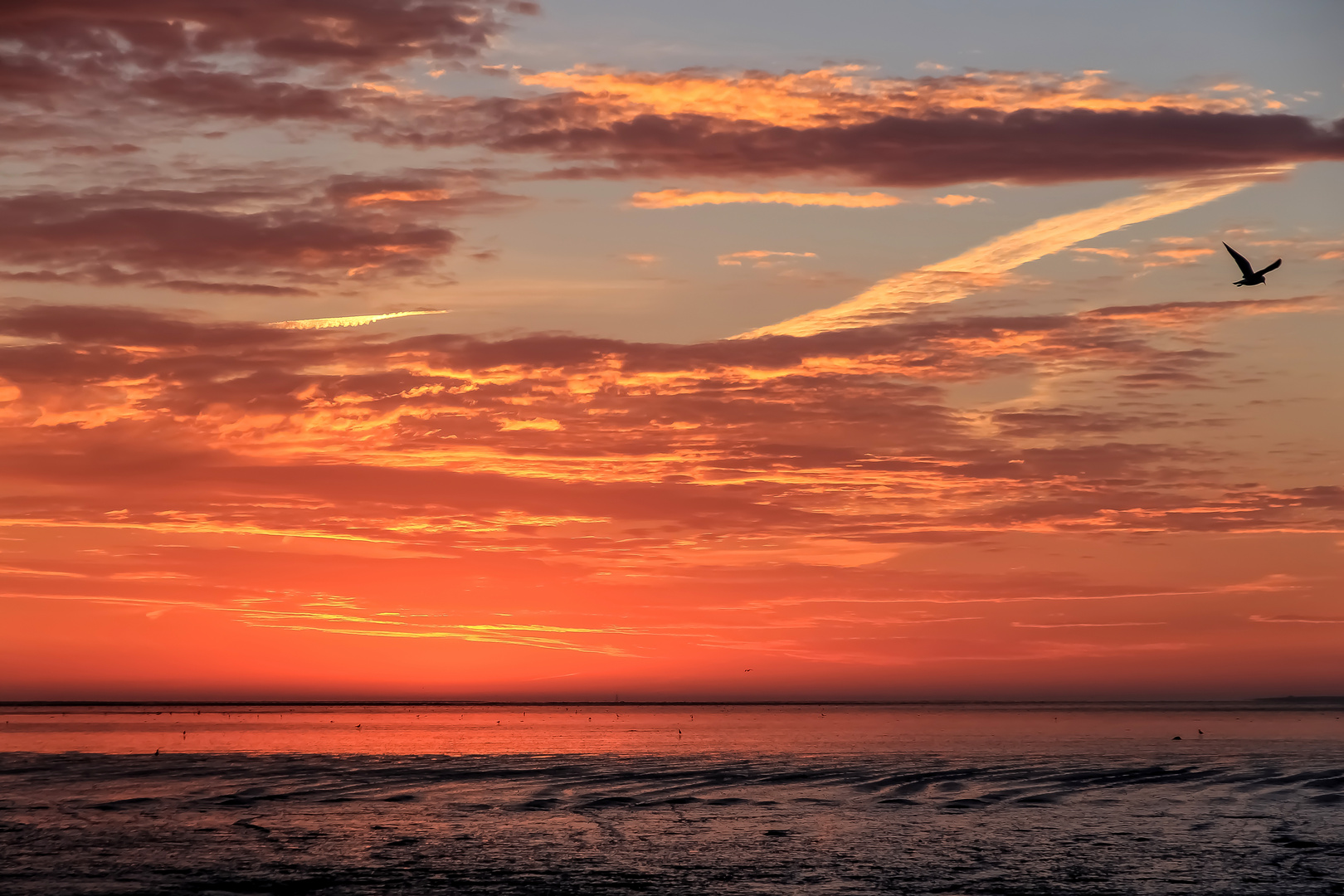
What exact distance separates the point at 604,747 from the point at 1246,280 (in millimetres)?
86356

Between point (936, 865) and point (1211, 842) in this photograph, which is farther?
point (1211, 842)

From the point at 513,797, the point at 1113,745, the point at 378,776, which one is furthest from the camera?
the point at 1113,745

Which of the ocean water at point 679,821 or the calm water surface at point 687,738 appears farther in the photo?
the calm water surface at point 687,738

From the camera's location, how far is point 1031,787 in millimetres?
70000

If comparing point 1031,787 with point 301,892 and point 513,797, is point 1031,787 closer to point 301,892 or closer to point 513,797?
point 513,797

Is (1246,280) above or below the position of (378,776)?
above

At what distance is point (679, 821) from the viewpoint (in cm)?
5544

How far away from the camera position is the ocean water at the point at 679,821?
134 ft

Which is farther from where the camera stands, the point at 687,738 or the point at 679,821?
the point at 687,738

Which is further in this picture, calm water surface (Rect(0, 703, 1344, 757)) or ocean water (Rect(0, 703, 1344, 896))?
calm water surface (Rect(0, 703, 1344, 757))

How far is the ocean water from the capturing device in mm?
40844

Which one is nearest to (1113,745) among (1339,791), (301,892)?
(1339,791)

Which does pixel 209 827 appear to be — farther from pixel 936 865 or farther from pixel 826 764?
pixel 826 764

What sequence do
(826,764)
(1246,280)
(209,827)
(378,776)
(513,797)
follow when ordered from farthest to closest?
(826,764), (378,776), (513,797), (209,827), (1246,280)
